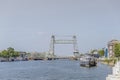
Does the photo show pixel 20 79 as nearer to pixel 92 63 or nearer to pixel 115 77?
pixel 115 77

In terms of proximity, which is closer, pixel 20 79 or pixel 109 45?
pixel 20 79

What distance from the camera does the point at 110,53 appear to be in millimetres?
172000

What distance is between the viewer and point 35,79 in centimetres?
5478

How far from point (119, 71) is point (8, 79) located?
41387 mm

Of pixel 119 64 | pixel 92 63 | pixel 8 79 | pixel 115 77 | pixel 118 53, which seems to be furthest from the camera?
pixel 118 53

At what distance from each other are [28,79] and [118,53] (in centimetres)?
6197

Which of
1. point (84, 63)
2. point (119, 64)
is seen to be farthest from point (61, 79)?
point (84, 63)

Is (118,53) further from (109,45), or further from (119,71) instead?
(119,71)

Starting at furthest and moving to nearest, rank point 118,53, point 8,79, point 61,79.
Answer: point 118,53 → point 8,79 → point 61,79

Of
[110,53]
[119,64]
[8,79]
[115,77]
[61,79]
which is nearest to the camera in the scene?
[115,77]

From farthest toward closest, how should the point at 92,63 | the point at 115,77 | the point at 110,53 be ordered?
the point at 110,53 < the point at 92,63 < the point at 115,77

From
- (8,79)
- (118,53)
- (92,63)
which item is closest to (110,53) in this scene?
(118,53)

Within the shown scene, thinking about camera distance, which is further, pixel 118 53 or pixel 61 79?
pixel 118 53

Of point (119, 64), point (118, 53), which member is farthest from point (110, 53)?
point (119, 64)
